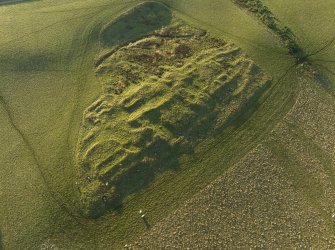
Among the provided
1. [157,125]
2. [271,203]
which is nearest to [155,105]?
[157,125]

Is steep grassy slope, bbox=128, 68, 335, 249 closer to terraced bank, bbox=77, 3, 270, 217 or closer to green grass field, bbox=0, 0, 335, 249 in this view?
green grass field, bbox=0, 0, 335, 249

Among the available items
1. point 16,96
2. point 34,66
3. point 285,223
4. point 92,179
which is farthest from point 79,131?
point 285,223

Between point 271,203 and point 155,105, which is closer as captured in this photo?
point 271,203

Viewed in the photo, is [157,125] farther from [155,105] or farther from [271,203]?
[271,203]

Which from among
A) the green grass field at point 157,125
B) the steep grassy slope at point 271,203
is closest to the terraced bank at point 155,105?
the green grass field at point 157,125

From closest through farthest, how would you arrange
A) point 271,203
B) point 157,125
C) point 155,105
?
1. point 271,203
2. point 157,125
3. point 155,105

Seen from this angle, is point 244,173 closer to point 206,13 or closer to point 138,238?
point 138,238

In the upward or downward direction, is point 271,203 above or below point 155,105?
below

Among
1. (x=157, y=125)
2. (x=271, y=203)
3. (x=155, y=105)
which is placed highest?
(x=155, y=105)
